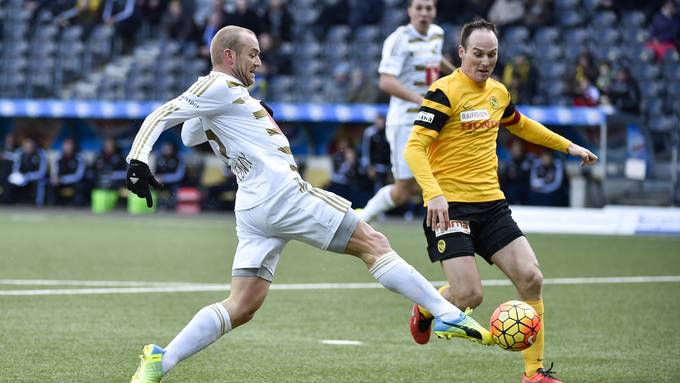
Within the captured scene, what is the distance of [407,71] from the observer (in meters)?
12.5

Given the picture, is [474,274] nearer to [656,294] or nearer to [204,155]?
[656,294]

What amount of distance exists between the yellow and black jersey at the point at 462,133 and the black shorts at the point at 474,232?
0.22ft

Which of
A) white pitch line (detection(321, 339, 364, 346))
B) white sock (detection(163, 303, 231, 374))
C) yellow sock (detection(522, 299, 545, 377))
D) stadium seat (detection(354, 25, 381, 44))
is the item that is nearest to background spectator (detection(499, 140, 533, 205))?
stadium seat (detection(354, 25, 381, 44))

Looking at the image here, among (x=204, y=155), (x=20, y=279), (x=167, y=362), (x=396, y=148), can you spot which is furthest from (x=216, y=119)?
(x=204, y=155)

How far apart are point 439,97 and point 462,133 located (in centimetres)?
29

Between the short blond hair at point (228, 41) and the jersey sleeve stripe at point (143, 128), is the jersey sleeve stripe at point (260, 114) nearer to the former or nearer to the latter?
the short blond hair at point (228, 41)

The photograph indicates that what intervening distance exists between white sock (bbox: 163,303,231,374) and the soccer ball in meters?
1.48

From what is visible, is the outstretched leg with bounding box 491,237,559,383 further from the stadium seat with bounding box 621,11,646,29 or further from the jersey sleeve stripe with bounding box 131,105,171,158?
the stadium seat with bounding box 621,11,646,29

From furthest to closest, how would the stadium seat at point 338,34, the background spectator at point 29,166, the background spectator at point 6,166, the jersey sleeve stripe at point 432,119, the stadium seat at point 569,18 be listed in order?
the background spectator at point 6,166, the background spectator at point 29,166, the stadium seat at point 338,34, the stadium seat at point 569,18, the jersey sleeve stripe at point 432,119

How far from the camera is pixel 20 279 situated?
13008mm

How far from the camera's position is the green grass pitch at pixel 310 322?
7.84m

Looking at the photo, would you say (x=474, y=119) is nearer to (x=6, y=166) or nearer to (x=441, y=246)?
(x=441, y=246)

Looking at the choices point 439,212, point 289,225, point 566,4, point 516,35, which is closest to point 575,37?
point 566,4

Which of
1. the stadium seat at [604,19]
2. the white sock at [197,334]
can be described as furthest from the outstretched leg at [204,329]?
the stadium seat at [604,19]
